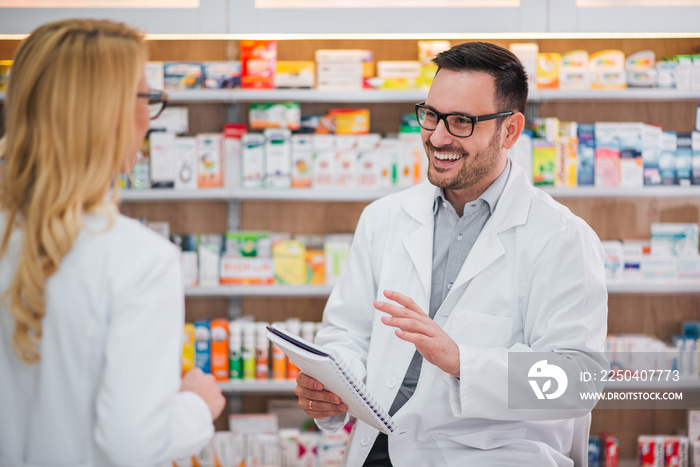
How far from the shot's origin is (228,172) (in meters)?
3.47

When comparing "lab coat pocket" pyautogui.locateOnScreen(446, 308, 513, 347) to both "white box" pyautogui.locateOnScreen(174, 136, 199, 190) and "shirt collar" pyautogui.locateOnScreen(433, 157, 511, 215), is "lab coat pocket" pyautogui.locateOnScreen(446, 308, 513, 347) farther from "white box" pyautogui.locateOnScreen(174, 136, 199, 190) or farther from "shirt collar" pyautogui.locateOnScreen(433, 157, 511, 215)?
"white box" pyautogui.locateOnScreen(174, 136, 199, 190)

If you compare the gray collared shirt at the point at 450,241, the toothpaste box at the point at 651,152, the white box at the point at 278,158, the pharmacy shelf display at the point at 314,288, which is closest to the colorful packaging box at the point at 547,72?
the toothpaste box at the point at 651,152

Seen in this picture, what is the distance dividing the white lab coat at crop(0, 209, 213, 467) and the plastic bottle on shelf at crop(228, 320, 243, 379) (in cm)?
230

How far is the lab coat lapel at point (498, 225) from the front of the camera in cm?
189

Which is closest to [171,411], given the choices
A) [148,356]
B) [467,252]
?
[148,356]

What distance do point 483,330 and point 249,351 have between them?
1882mm

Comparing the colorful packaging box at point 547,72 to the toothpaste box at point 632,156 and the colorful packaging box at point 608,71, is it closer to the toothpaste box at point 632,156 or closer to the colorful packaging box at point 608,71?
the colorful packaging box at point 608,71

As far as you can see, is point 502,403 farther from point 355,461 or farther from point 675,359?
point 675,359

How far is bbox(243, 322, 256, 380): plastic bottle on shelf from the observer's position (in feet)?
11.3

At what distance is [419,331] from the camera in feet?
5.19

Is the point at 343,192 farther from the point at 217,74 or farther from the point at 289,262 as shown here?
the point at 217,74

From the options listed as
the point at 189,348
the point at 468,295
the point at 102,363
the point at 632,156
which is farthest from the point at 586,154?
the point at 102,363

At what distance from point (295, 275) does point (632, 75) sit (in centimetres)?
213

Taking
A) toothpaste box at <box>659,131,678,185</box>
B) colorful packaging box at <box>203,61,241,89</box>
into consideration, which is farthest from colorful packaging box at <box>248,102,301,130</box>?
Answer: toothpaste box at <box>659,131,678,185</box>
